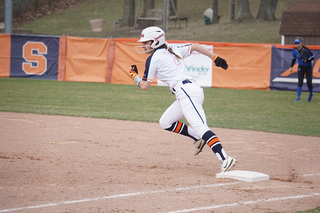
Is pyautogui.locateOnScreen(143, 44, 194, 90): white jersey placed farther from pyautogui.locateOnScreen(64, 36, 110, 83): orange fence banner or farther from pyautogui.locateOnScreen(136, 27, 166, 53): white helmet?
pyautogui.locateOnScreen(64, 36, 110, 83): orange fence banner

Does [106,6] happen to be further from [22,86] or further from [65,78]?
[22,86]

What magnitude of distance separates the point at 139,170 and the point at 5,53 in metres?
15.5

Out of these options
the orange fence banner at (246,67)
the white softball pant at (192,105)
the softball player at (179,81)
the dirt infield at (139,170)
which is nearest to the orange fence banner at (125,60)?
the orange fence banner at (246,67)

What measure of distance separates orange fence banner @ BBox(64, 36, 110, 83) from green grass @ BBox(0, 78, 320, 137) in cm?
98

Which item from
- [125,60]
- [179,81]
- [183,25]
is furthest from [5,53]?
[183,25]

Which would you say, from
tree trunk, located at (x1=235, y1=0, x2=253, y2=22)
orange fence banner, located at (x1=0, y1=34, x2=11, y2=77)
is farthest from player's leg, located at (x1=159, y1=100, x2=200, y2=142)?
tree trunk, located at (x1=235, y1=0, x2=253, y2=22)

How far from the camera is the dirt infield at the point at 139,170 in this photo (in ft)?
14.7

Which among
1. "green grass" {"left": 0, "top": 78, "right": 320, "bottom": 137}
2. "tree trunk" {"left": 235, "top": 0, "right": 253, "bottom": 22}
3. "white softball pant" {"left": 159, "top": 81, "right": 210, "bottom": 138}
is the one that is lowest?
"green grass" {"left": 0, "top": 78, "right": 320, "bottom": 137}

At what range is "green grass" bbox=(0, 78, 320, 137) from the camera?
10.9m

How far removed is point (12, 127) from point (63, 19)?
3611 cm

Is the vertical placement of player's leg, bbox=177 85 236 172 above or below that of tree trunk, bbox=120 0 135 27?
below

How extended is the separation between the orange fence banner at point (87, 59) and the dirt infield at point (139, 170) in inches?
370

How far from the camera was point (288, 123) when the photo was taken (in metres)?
10.8

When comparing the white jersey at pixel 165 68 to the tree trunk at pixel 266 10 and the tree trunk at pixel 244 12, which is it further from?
the tree trunk at pixel 266 10
